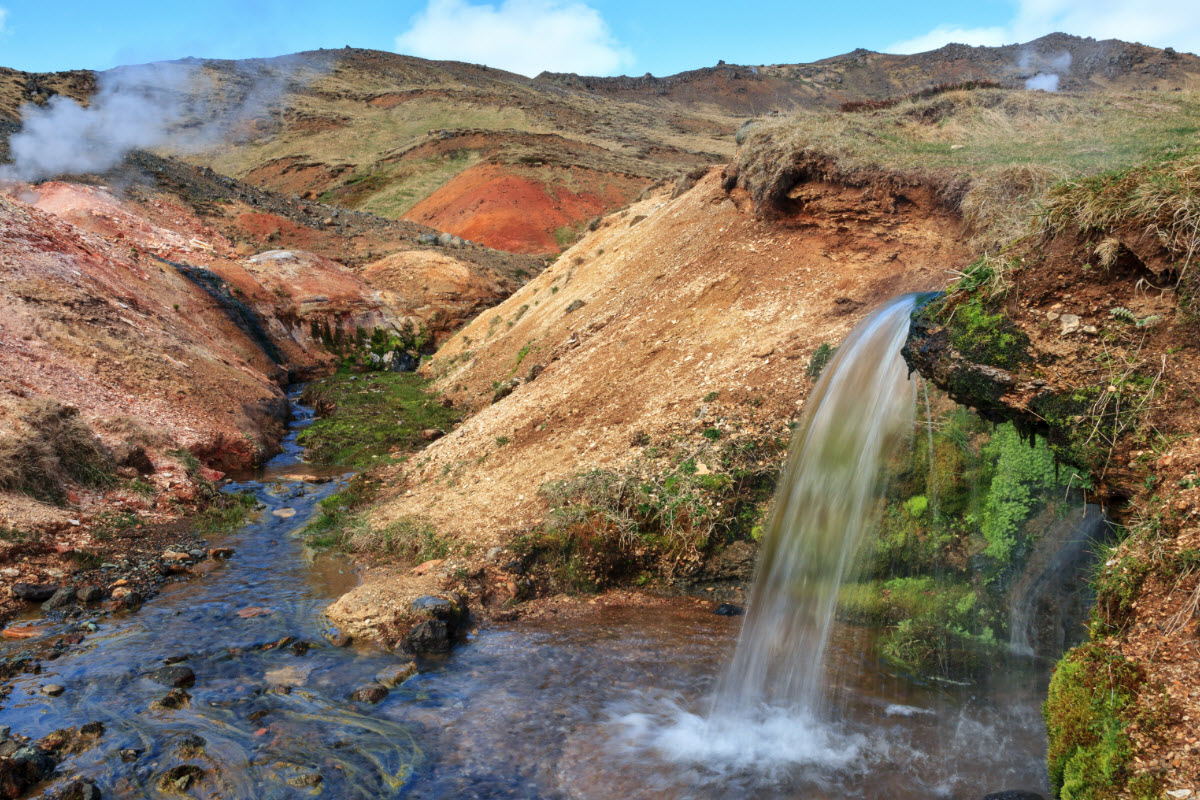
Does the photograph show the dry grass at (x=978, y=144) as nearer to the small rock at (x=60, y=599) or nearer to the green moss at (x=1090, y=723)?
the green moss at (x=1090, y=723)

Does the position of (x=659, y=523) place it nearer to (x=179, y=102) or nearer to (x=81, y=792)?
(x=81, y=792)

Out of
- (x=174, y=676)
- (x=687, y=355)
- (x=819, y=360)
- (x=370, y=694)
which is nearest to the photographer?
(x=370, y=694)

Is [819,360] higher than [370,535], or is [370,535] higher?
[819,360]

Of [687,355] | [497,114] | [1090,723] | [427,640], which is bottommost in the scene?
[427,640]

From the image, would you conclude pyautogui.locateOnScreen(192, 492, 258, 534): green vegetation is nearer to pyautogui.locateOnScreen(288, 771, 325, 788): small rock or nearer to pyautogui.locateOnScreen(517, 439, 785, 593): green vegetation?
pyautogui.locateOnScreen(517, 439, 785, 593): green vegetation

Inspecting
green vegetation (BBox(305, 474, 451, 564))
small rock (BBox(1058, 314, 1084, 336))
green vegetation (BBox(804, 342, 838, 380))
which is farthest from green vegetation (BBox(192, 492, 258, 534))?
small rock (BBox(1058, 314, 1084, 336))

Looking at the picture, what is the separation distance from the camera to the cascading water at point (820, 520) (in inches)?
262

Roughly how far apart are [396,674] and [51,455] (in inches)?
253

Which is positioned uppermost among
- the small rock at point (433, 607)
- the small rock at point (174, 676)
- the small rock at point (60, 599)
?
the small rock at point (433, 607)

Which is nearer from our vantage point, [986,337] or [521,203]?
[986,337]

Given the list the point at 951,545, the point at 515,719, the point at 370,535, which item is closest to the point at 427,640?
the point at 515,719

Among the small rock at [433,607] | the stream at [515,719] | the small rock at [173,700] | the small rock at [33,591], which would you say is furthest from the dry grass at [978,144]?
the small rock at [33,591]

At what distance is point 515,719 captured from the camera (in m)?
5.99

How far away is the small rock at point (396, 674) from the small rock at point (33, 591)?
13.0 feet
